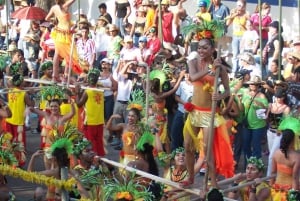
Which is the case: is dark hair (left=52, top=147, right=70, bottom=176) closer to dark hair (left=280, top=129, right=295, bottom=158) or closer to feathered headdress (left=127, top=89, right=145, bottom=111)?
dark hair (left=280, top=129, right=295, bottom=158)

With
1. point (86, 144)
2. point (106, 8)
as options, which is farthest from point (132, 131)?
point (106, 8)

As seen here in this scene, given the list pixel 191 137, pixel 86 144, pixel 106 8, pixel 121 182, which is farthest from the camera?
pixel 106 8

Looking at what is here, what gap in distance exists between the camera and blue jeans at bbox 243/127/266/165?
1573 cm

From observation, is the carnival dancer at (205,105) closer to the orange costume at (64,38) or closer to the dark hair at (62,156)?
the dark hair at (62,156)

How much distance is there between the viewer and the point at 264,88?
16188 millimetres

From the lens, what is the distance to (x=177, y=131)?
16.3 metres

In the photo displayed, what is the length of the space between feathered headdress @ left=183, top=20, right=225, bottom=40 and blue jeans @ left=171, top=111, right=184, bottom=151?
5.41 meters

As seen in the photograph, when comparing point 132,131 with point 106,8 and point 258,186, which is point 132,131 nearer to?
point 258,186

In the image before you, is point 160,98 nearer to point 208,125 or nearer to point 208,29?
point 208,125

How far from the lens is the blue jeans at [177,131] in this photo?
53.4 feet

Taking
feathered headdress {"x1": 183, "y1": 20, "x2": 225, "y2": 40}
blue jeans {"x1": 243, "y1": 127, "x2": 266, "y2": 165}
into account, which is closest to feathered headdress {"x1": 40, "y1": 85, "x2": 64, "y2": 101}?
blue jeans {"x1": 243, "y1": 127, "x2": 266, "y2": 165}

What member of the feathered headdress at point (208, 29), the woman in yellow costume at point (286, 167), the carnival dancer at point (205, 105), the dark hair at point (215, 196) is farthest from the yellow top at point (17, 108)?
the dark hair at point (215, 196)

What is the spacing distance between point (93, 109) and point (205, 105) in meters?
5.74

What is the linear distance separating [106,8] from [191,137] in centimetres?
1179
